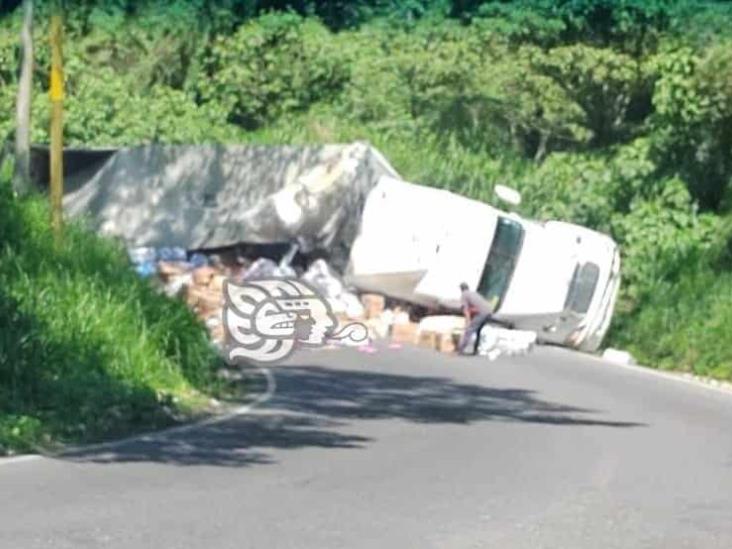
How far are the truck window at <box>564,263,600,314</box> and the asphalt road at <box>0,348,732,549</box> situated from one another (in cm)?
1018

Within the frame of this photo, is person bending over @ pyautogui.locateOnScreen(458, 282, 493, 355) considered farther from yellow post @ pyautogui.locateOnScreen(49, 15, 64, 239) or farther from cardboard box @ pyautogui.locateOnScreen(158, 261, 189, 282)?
yellow post @ pyautogui.locateOnScreen(49, 15, 64, 239)

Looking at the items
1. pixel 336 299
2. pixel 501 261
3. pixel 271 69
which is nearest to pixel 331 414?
pixel 336 299

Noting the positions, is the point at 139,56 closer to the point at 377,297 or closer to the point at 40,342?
the point at 377,297

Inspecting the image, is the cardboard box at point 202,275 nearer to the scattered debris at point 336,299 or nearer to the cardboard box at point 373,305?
the scattered debris at point 336,299

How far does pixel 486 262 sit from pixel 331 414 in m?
13.9

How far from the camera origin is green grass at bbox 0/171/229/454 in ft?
59.2

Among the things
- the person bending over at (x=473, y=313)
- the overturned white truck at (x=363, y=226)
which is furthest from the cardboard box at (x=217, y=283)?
the person bending over at (x=473, y=313)

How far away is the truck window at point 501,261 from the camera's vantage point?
1353 inches

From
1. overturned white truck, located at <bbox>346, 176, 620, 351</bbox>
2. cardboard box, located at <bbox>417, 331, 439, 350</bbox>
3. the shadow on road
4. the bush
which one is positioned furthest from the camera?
the bush

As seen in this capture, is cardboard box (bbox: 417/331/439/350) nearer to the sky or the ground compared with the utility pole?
nearer to the ground

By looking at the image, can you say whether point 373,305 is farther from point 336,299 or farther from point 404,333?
point 404,333

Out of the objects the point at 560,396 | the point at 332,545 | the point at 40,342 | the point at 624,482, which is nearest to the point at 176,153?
the point at 560,396

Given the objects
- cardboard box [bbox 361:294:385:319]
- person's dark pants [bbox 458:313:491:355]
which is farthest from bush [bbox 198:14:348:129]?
person's dark pants [bbox 458:313:491:355]

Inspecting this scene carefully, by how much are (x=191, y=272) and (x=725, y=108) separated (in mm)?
9197
